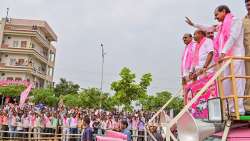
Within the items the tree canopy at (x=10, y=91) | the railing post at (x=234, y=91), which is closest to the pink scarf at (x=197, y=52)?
the railing post at (x=234, y=91)

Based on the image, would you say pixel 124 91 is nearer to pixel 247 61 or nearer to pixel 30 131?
pixel 30 131

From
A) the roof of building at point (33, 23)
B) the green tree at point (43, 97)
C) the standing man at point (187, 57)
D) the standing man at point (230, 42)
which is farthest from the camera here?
the roof of building at point (33, 23)

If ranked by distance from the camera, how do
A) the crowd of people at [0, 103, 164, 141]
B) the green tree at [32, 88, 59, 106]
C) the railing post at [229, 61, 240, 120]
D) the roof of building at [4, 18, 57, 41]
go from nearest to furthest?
the railing post at [229, 61, 240, 120] → the crowd of people at [0, 103, 164, 141] → the green tree at [32, 88, 59, 106] → the roof of building at [4, 18, 57, 41]

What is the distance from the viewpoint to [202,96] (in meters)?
4.92

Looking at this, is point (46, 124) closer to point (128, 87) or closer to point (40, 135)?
point (40, 135)

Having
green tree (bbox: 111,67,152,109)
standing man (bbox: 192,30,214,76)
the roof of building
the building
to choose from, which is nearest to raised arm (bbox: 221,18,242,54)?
standing man (bbox: 192,30,214,76)

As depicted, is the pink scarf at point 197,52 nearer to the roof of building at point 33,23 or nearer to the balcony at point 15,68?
the balcony at point 15,68

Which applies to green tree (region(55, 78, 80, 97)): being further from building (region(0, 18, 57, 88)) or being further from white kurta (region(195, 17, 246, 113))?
white kurta (region(195, 17, 246, 113))

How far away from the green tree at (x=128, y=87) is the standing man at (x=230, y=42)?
78.3 feet

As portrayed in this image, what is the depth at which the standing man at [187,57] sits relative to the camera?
604cm

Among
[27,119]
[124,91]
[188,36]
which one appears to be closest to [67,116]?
[27,119]

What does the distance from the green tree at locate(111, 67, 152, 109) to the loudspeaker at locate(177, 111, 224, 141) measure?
80.9 feet

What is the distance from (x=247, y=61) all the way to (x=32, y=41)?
5480 centimetres

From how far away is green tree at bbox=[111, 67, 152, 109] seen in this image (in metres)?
28.5
